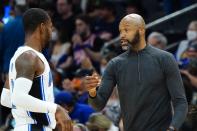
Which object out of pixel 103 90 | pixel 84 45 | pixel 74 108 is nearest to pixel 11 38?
pixel 84 45

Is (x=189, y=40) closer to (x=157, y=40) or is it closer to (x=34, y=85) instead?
(x=157, y=40)

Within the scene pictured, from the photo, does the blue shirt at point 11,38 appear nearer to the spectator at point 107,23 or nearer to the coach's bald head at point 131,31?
the spectator at point 107,23

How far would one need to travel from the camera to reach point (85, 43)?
37.7ft

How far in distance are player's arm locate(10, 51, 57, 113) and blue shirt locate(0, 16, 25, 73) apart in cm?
456

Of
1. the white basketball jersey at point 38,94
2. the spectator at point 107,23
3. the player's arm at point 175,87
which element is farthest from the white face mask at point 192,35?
the white basketball jersey at point 38,94

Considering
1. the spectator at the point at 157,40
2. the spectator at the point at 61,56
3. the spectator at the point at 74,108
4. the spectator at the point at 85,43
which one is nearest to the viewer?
the spectator at the point at 74,108

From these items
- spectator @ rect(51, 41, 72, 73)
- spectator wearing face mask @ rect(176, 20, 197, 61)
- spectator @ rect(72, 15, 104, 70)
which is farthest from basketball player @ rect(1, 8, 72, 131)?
spectator @ rect(51, 41, 72, 73)

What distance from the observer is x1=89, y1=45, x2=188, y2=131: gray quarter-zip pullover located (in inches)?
233

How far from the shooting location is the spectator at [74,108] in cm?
896

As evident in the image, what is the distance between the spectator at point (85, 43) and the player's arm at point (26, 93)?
5374 mm

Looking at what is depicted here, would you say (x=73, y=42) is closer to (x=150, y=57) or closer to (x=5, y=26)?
(x=5, y=26)

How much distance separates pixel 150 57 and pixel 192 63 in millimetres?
3067

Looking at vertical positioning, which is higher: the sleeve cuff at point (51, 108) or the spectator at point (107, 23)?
the spectator at point (107, 23)

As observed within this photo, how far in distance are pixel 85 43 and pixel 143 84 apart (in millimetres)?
5560
